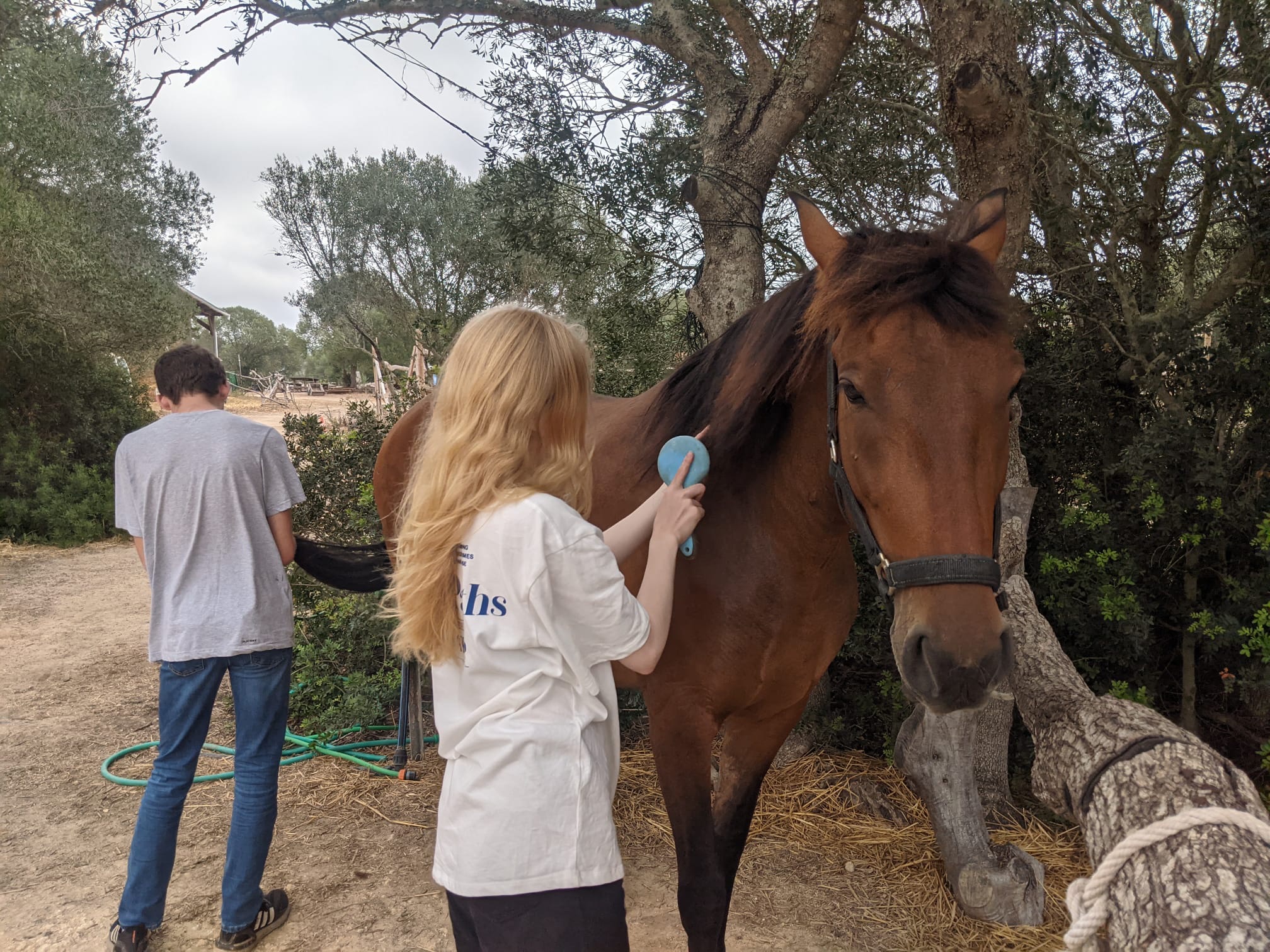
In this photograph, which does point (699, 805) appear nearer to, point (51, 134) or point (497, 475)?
point (497, 475)

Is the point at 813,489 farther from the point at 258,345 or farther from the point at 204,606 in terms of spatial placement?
the point at 258,345

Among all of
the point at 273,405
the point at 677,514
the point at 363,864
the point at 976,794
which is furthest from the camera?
the point at 273,405

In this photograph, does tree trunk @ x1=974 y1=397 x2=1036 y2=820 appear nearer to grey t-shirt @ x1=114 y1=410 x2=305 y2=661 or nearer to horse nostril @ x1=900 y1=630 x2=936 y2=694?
horse nostril @ x1=900 y1=630 x2=936 y2=694

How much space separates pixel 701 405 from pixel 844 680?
2.72 meters

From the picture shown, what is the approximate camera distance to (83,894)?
2.98 m

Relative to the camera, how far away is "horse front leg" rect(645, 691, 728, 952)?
207 cm

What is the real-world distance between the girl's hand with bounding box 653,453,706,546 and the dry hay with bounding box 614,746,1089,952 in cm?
218

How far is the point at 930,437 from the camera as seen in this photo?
1.42m

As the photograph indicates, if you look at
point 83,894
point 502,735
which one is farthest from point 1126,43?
point 83,894

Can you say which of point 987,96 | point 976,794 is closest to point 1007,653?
point 976,794

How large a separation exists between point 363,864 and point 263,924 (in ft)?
1.85

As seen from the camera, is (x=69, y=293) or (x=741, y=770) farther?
(x=69, y=293)

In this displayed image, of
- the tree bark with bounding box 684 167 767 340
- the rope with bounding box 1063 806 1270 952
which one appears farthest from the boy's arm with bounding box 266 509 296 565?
the rope with bounding box 1063 806 1270 952

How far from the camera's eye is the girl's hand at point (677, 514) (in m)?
1.55
